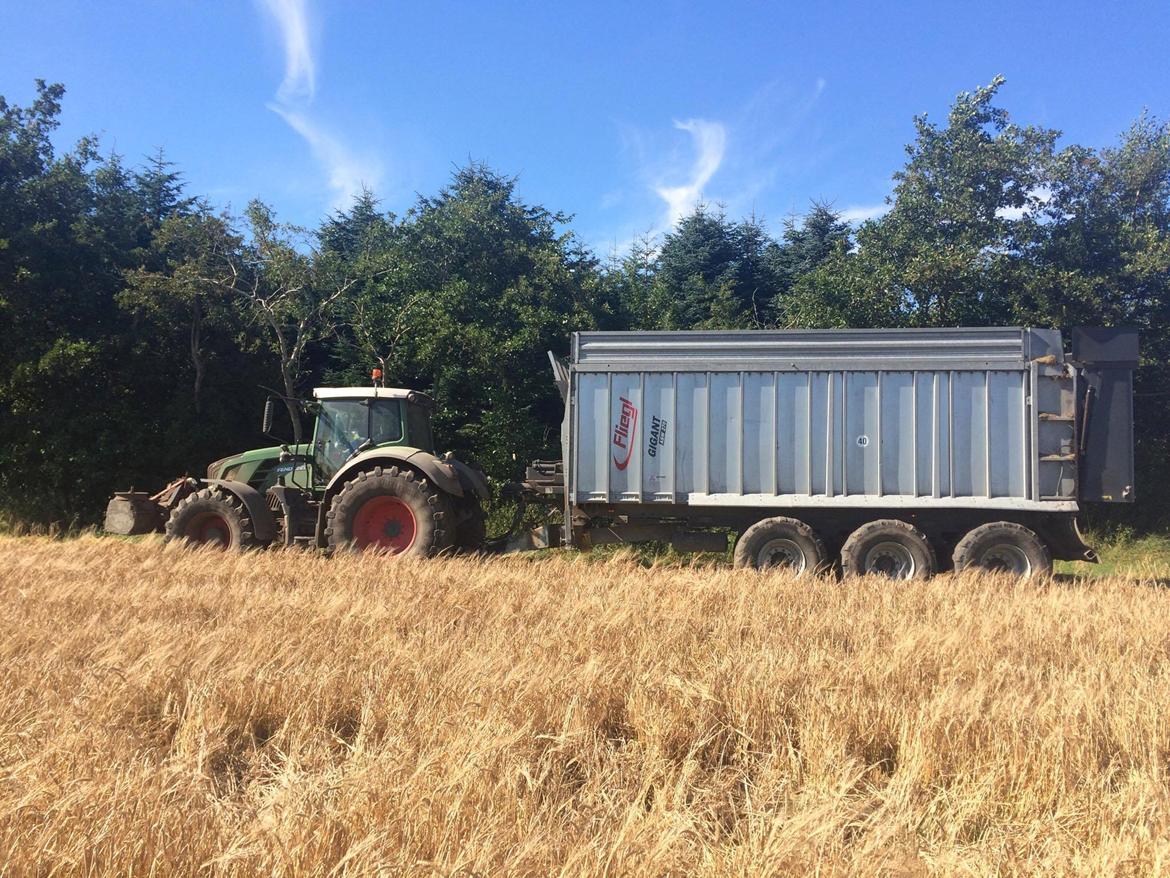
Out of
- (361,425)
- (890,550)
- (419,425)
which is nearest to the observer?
(890,550)

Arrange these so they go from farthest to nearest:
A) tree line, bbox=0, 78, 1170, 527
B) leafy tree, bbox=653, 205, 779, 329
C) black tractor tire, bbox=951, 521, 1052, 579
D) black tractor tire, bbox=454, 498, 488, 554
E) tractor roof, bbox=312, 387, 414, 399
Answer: leafy tree, bbox=653, 205, 779, 329, tree line, bbox=0, 78, 1170, 527, black tractor tire, bbox=454, 498, 488, 554, tractor roof, bbox=312, 387, 414, 399, black tractor tire, bbox=951, 521, 1052, 579

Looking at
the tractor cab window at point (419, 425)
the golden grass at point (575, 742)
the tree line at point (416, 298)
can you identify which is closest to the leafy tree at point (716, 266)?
the tree line at point (416, 298)

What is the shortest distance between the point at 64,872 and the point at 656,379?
7265 millimetres

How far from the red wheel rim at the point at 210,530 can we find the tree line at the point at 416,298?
5787 mm

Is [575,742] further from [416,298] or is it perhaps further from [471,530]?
[416,298]

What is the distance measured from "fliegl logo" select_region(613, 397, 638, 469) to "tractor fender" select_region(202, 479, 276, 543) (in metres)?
4.11

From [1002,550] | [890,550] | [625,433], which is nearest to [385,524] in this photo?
[625,433]

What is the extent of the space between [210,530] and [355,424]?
2101 mm

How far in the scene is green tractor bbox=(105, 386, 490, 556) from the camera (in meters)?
8.60

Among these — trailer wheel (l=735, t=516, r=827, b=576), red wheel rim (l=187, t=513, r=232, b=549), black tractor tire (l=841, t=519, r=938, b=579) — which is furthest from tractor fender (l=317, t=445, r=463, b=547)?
black tractor tire (l=841, t=519, r=938, b=579)

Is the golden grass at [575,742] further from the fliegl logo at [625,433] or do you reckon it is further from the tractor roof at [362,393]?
the tractor roof at [362,393]

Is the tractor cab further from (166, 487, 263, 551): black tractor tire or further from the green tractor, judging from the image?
(166, 487, 263, 551): black tractor tire

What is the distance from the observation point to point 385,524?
878 centimetres

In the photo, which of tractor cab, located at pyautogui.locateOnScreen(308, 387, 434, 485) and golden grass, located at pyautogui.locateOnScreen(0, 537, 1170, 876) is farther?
tractor cab, located at pyautogui.locateOnScreen(308, 387, 434, 485)
